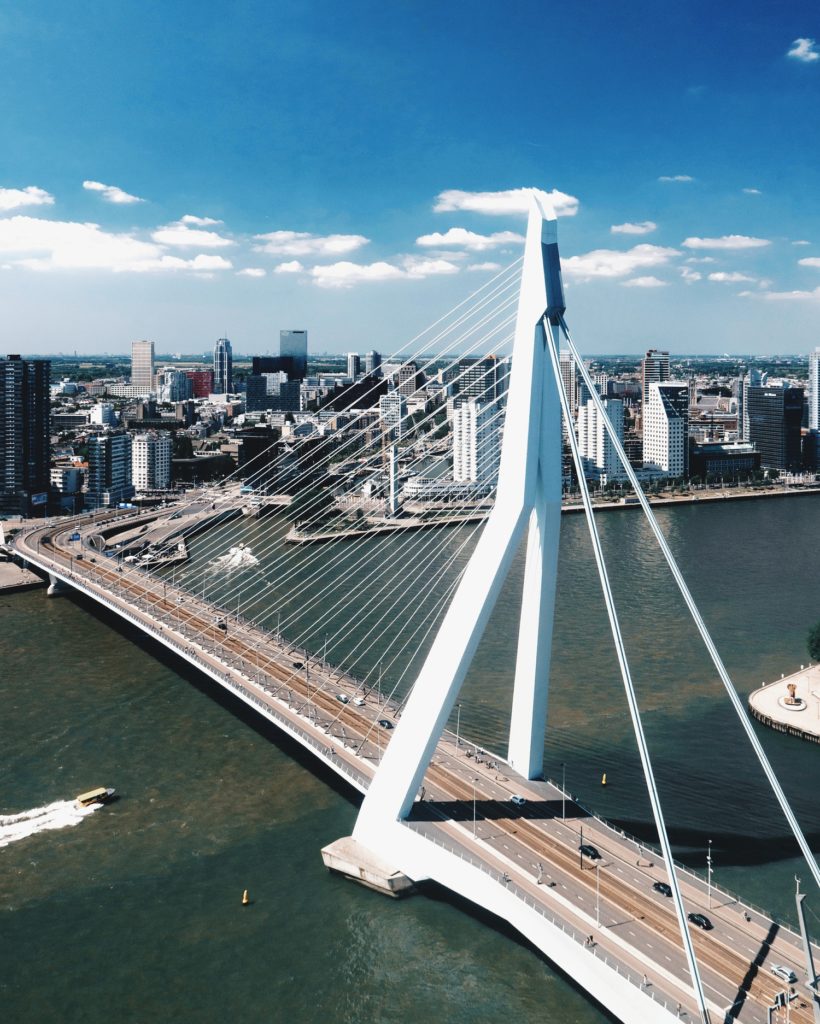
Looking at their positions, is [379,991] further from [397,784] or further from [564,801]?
[564,801]

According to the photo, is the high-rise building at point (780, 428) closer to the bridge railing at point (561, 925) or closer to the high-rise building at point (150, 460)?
the high-rise building at point (150, 460)

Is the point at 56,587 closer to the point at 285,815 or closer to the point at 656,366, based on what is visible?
the point at 285,815

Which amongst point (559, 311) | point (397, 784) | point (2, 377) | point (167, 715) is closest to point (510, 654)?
point (167, 715)

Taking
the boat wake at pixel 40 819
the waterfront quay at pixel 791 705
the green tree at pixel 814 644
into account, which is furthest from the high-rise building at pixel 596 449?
the boat wake at pixel 40 819

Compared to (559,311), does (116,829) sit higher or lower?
lower

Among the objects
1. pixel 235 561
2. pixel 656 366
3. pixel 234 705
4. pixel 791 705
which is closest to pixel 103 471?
pixel 235 561

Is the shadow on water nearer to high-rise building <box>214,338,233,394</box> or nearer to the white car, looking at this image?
the white car
